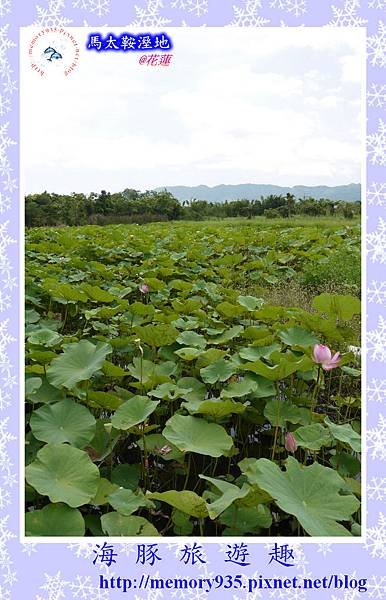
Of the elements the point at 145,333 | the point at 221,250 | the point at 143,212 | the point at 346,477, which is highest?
the point at 143,212

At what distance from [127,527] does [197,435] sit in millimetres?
382

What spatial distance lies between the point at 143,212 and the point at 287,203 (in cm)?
514

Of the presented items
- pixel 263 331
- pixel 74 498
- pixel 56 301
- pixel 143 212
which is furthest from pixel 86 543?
pixel 143 212

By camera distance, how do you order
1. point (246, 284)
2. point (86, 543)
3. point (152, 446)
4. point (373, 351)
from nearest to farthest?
1. point (86, 543)
2. point (373, 351)
3. point (152, 446)
4. point (246, 284)

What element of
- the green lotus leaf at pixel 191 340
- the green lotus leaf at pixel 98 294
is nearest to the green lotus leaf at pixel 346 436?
the green lotus leaf at pixel 191 340

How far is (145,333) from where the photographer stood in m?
2.28

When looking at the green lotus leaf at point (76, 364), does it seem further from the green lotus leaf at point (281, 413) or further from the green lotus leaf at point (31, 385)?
the green lotus leaf at point (281, 413)

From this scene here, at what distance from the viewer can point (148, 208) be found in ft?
58.9

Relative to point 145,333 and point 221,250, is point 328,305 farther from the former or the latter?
point 221,250

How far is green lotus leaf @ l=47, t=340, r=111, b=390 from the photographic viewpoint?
1.82 meters

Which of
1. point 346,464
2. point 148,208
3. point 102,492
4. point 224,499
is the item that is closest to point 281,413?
point 346,464

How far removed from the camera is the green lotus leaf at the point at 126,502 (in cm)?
137

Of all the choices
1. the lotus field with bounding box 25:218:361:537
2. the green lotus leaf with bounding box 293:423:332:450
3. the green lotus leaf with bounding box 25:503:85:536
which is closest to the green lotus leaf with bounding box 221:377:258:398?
the lotus field with bounding box 25:218:361:537

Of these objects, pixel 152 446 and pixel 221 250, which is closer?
pixel 152 446
